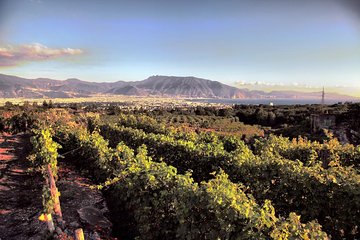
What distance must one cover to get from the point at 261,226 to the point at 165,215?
8.01 feet

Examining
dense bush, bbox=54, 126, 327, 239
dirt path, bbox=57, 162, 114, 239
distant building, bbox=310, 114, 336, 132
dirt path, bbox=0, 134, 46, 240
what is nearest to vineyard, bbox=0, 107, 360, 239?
dense bush, bbox=54, 126, 327, 239

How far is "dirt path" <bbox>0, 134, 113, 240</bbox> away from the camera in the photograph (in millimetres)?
7879

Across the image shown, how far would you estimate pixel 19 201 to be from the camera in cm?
1047

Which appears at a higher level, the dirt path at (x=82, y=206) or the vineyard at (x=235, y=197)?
the vineyard at (x=235, y=197)

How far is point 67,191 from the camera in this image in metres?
11.4

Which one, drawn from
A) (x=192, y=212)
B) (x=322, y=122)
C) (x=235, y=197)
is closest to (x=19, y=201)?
(x=192, y=212)

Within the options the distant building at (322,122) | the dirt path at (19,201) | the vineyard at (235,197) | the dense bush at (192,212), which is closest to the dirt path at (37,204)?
the dirt path at (19,201)

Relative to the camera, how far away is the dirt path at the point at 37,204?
788 centimetres

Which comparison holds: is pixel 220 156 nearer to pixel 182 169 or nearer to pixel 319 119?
pixel 182 169

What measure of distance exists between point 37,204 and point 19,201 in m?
0.94

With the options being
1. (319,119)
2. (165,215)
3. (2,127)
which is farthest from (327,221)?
(2,127)

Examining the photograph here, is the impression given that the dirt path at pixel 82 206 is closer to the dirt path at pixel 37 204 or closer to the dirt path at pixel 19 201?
the dirt path at pixel 37 204

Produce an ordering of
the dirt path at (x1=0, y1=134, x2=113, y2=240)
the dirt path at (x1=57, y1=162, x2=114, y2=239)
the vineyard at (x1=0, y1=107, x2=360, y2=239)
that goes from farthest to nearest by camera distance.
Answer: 1. the dirt path at (x1=57, y1=162, x2=114, y2=239)
2. the dirt path at (x1=0, y1=134, x2=113, y2=240)
3. the vineyard at (x1=0, y1=107, x2=360, y2=239)

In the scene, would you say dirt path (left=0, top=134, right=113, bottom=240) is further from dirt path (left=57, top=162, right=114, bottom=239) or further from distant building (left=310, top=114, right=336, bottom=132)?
distant building (left=310, top=114, right=336, bottom=132)
